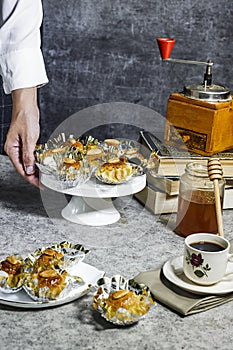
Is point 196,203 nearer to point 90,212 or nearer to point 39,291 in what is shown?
point 90,212

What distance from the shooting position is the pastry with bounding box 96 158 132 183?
152 centimetres

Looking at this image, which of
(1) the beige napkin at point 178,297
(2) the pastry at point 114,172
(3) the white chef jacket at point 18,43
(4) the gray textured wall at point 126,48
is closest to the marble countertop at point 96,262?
(1) the beige napkin at point 178,297

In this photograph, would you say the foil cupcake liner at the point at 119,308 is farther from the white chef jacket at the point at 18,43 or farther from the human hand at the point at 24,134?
the white chef jacket at the point at 18,43

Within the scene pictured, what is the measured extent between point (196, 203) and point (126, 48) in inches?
61.5

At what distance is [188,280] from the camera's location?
1223 millimetres

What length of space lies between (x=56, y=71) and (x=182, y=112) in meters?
1.32

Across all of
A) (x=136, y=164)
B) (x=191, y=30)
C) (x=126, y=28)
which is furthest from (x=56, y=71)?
(x=136, y=164)

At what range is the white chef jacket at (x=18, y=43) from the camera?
1644 millimetres

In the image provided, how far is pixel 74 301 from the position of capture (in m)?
1.18

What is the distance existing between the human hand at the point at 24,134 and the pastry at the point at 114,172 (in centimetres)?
18

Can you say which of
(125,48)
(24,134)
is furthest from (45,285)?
(125,48)

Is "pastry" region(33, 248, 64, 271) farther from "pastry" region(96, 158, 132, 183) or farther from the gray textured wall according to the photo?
the gray textured wall

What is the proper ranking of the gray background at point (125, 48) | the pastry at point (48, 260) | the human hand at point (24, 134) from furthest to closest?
the gray background at point (125, 48)
the human hand at point (24, 134)
the pastry at point (48, 260)

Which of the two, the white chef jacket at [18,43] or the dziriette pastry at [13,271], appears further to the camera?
the white chef jacket at [18,43]
